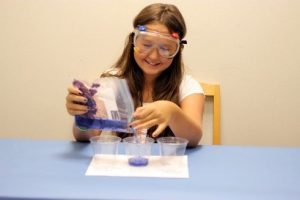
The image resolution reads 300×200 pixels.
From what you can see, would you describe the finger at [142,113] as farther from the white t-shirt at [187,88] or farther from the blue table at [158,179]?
the white t-shirt at [187,88]

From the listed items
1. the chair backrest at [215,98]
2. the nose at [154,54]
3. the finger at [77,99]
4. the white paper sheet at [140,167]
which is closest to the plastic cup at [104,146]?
the white paper sheet at [140,167]

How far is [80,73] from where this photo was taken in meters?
1.95

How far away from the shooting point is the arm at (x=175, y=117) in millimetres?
964

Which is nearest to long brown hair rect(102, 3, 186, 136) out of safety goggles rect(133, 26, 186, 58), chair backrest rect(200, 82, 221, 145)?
safety goggles rect(133, 26, 186, 58)

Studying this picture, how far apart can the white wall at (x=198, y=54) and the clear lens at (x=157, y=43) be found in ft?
1.96

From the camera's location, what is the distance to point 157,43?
50.2 inches

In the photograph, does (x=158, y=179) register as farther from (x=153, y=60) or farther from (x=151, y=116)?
(x=153, y=60)

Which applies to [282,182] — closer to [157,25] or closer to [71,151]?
[71,151]

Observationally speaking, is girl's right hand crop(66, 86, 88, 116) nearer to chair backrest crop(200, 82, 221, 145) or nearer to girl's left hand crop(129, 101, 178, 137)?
girl's left hand crop(129, 101, 178, 137)

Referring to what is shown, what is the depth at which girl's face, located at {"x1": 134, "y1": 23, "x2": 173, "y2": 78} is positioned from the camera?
1316 millimetres

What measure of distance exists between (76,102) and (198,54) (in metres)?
1.01

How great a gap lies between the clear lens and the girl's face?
2 cm

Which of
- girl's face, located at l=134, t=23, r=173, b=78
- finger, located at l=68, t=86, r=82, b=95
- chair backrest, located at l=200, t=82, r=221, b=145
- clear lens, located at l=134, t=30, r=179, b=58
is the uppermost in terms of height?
clear lens, located at l=134, t=30, r=179, b=58

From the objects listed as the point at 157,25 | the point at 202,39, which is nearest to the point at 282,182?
the point at 157,25
